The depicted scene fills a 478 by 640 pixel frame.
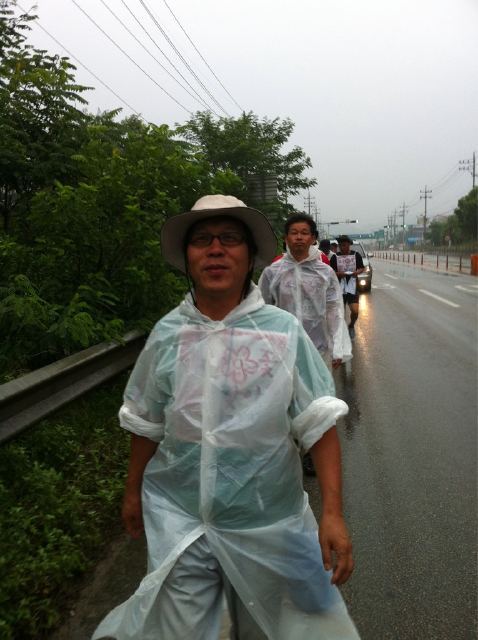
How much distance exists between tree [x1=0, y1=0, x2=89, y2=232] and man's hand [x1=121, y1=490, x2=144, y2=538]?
4957 millimetres

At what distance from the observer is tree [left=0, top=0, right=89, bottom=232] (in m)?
6.08

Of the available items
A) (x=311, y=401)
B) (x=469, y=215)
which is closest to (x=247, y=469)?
(x=311, y=401)

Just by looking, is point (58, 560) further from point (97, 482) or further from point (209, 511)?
point (209, 511)

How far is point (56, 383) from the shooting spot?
3.39 metres

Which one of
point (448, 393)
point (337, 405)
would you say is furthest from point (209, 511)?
point (448, 393)

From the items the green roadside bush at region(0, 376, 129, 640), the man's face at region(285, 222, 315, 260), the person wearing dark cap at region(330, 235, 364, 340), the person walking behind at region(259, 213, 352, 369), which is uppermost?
the man's face at region(285, 222, 315, 260)

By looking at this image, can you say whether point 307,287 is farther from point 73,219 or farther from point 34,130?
point 34,130

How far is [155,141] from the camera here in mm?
5883

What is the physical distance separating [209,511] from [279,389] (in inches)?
16.8

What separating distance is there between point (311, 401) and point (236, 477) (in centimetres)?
33

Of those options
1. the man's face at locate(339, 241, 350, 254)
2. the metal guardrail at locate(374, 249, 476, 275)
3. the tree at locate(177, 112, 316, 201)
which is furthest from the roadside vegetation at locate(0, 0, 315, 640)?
the metal guardrail at locate(374, 249, 476, 275)

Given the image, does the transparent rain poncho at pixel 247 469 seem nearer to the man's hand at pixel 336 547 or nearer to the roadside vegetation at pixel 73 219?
the man's hand at pixel 336 547

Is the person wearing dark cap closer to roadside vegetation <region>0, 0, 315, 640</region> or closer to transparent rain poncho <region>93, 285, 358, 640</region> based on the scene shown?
roadside vegetation <region>0, 0, 315, 640</region>

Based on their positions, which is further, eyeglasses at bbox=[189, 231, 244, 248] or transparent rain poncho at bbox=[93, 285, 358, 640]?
eyeglasses at bbox=[189, 231, 244, 248]
